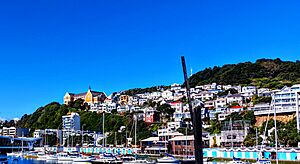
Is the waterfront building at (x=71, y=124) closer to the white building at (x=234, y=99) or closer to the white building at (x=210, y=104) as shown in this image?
the white building at (x=210, y=104)

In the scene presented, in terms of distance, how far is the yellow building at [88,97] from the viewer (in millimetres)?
166250

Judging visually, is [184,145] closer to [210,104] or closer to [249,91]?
[210,104]

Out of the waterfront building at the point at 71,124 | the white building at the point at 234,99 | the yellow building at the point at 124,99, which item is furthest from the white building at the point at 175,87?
the white building at the point at 234,99

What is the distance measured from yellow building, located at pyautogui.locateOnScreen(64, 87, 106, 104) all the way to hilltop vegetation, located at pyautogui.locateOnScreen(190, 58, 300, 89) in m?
44.7

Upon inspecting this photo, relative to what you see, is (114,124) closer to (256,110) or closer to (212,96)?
(212,96)

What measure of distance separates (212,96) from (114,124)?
3514cm

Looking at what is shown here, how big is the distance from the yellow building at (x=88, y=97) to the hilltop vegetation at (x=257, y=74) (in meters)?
44.7

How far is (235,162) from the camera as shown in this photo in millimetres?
43219

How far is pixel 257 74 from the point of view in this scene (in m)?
145

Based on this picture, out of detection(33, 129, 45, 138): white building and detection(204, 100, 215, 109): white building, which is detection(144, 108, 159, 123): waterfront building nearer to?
detection(204, 100, 215, 109): white building

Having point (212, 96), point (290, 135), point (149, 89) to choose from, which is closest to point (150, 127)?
point (212, 96)

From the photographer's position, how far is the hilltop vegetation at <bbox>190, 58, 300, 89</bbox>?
421ft

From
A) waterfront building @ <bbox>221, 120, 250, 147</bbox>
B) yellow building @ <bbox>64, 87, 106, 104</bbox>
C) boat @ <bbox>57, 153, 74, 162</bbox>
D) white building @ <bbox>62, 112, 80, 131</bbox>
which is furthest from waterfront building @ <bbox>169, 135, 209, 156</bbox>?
yellow building @ <bbox>64, 87, 106, 104</bbox>

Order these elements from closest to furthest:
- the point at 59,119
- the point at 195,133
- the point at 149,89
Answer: the point at 195,133 < the point at 59,119 < the point at 149,89
